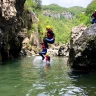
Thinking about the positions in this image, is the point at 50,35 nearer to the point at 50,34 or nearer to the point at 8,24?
the point at 50,34

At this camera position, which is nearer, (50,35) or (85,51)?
(85,51)

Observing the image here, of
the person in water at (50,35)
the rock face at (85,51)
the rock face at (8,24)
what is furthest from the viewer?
the rock face at (8,24)

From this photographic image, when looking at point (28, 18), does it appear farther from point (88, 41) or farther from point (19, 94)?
point (19, 94)

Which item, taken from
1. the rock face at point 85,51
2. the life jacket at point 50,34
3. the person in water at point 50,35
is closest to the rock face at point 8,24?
the person in water at point 50,35

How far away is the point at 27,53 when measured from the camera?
176 ft

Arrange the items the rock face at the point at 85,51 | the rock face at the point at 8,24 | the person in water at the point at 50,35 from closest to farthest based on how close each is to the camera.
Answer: the rock face at the point at 85,51
the person in water at the point at 50,35
the rock face at the point at 8,24

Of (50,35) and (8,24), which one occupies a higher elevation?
(8,24)

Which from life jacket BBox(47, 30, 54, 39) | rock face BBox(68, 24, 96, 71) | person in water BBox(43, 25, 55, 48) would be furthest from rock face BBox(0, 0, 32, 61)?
rock face BBox(68, 24, 96, 71)

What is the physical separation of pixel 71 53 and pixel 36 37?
52762 mm

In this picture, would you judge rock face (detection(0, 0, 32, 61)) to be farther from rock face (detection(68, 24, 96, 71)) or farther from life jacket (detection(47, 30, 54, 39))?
rock face (detection(68, 24, 96, 71))

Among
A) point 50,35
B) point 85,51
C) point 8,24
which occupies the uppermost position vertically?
point 8,24

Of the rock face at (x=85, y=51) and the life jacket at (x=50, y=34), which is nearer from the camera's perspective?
the rock face at (x=85, y=51)

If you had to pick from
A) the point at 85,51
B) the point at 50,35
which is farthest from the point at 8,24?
the point at 85,51

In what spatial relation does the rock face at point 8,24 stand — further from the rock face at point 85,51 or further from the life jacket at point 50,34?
the rock face at point 85,51
